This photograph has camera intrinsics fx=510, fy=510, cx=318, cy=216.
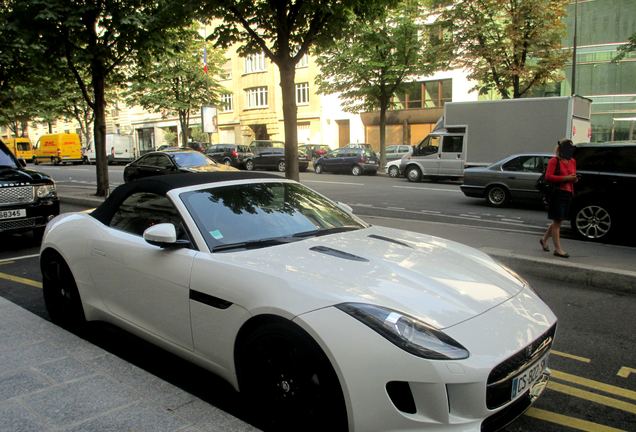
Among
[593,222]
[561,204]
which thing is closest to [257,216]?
[561,204]

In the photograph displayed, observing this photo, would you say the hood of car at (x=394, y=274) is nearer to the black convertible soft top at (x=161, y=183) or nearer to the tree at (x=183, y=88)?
the black convertible soft top at (x=161, y=183)

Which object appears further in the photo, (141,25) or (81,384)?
(141,25)

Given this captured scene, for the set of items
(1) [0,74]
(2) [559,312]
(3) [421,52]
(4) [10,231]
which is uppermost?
(3) [421,52]

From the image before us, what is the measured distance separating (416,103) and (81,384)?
36.6 m

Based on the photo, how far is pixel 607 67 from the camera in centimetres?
3142

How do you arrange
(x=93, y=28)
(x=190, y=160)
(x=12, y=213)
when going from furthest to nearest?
(x=190, y=160), (x=93, y=28), (x=12, y=213)

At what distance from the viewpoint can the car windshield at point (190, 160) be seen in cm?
1573

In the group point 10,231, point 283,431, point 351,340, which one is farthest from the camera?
point 10,231

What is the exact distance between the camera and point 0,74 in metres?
17.9

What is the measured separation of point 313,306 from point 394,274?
56cm

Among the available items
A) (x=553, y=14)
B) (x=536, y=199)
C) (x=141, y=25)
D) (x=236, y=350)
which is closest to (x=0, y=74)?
(x=141, y=25)

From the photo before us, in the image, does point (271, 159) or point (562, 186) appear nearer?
point (562, 186)

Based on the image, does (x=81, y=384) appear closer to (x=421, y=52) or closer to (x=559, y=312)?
(x=559, y=312)

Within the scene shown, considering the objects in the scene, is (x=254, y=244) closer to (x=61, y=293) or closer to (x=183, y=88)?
(x=61, y=293)
